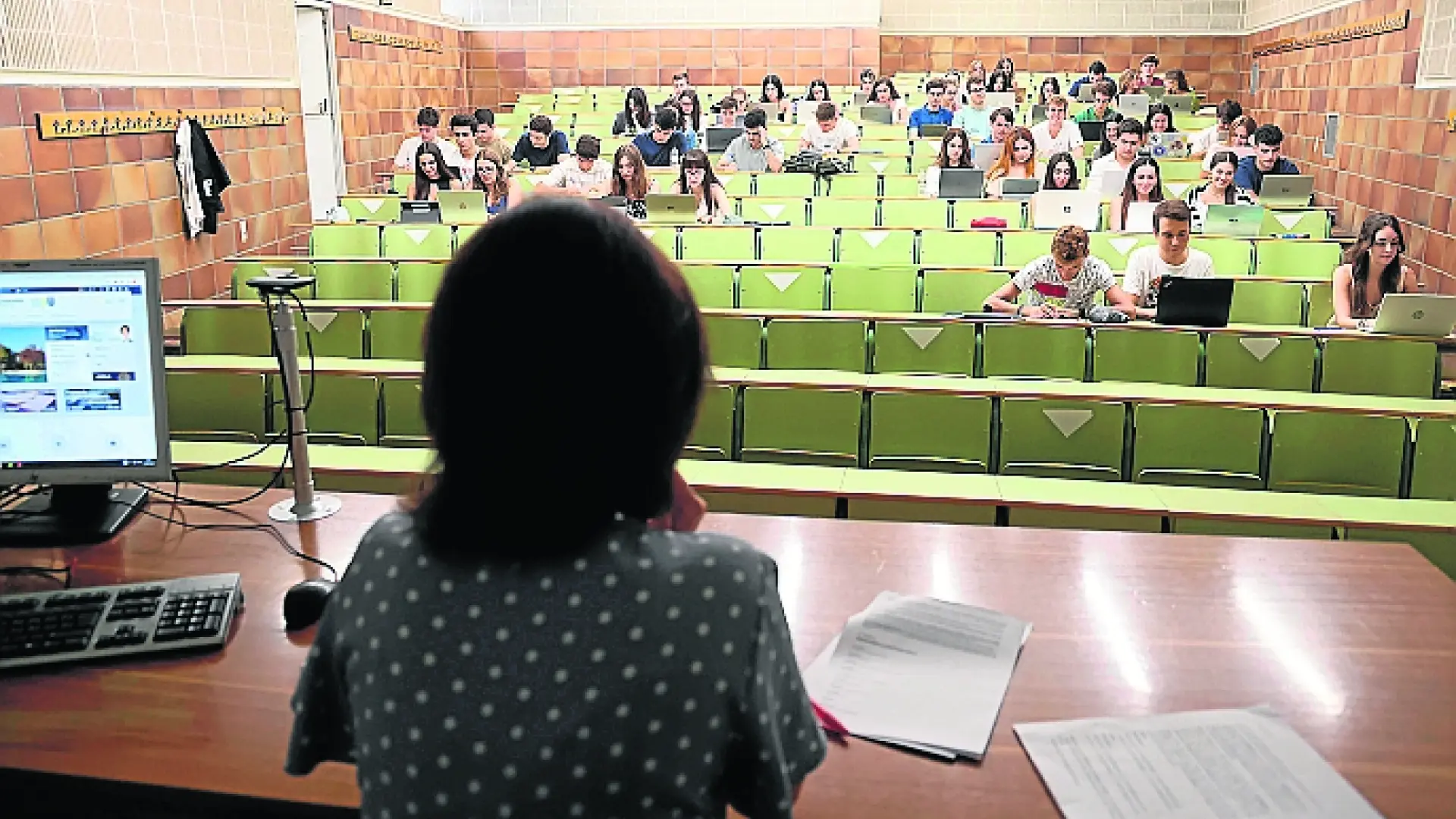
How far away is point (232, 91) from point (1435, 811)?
7.93 metres

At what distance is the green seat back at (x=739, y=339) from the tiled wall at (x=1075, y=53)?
1182cm

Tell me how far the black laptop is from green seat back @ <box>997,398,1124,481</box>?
1105 mm

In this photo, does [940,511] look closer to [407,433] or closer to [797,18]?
[407,433]

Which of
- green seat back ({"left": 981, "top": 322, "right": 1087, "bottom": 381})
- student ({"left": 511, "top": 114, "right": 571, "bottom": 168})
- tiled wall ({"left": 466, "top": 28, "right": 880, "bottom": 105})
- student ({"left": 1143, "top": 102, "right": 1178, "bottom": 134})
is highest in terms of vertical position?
tiled wall ({"left": 466, "top": 28, "right": 880, "bottom": 105})

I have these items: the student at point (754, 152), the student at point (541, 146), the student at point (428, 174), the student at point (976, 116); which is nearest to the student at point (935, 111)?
the student at point (976, 116)

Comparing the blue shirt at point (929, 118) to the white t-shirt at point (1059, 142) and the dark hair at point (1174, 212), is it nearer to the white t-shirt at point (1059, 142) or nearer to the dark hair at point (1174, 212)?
the white t-shirt at point (1059, 142)

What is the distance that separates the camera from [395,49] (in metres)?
11.1

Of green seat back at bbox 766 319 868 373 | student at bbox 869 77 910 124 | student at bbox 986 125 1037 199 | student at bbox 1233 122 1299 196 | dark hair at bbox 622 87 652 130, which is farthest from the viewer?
student at bbox 869 77 910 124

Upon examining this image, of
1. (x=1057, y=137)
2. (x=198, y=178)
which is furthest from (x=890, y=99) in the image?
(x=198, y=178)

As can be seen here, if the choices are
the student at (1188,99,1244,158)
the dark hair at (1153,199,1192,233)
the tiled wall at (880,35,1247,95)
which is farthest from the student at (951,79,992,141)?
the dark hair at (1153,199,1192,233)

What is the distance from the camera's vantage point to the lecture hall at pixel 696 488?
95 cm

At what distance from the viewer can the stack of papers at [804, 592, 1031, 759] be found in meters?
1.41

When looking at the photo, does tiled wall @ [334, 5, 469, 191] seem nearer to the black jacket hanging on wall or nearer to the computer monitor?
the black jacket hanging on wall

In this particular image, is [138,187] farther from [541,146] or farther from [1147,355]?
[1147,355]
